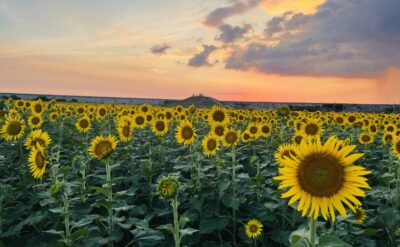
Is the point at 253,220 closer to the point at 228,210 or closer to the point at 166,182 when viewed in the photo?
the point at 228,210

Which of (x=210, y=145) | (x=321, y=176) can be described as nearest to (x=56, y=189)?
(x=321, y=176)

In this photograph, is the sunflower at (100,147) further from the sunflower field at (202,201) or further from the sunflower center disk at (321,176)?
the sunflower center disk at (321,176)

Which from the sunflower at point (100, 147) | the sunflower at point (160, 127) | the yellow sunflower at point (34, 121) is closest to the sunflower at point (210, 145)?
the sunflower at point (100, 147)

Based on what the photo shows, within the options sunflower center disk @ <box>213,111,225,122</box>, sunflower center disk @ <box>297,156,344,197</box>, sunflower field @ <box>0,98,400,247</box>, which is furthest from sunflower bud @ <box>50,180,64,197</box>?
sunflower center disk @ <box>213,111,225,122</box>

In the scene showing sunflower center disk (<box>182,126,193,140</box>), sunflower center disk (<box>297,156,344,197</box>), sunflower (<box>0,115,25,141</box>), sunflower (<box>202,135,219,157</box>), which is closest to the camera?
sunflower center disk (<box>297,156,344,197</box>)

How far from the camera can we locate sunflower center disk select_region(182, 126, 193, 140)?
8.00 m

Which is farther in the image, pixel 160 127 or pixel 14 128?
pixel 160 127

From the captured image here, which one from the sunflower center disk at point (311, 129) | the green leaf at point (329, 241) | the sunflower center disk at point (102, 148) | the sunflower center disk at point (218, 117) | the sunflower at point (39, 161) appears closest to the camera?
the green leaf at point (329, 241)

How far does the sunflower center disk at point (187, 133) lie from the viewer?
8.00 meters

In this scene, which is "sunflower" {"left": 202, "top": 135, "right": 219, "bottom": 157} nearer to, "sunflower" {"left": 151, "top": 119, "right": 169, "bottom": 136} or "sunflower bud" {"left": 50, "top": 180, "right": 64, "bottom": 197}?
"sunflower" {"left": 151, "top": 119, "right": 169, "bottom": 136}

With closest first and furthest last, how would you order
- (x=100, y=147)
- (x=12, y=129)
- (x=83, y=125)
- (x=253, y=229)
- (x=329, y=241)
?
(x=329, y=241) < (x=253, y=229) < (x=100, y=147) < (x=12, y=129) < (x=83, y=125)

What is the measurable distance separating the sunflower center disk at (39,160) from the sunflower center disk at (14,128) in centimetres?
267

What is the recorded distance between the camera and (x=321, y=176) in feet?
9.38

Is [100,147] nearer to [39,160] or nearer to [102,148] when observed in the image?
[102,148]
